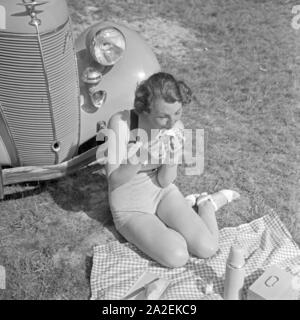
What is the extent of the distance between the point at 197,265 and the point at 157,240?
0.28 metres

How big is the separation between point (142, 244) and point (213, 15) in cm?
435

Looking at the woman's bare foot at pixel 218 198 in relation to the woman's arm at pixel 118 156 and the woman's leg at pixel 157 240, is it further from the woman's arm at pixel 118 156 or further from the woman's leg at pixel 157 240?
the woman's arm at pixel 118 156

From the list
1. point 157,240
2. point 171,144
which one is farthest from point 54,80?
point 157,240

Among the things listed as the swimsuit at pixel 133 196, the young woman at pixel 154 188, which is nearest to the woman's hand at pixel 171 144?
the young woman at pixel 154 188

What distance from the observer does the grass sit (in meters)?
3.35

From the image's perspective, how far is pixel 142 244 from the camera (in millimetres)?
3197

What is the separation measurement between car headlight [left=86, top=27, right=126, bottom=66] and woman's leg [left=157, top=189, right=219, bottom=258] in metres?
1.00

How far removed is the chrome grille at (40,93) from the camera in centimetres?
304

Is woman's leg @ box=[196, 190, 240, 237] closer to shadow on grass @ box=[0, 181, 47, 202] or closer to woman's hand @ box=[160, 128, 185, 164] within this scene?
woman's hand @ box=[160, 128, 185, 164]

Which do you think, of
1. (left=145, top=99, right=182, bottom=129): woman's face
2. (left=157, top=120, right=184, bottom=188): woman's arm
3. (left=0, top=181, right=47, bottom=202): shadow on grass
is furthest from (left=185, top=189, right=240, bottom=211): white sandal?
(left=0, top=181, right=47, bottom=202): shadow on grass

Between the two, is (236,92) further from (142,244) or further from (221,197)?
(142,244)

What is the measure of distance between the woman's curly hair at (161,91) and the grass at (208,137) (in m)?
0.96

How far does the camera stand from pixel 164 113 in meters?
2.96

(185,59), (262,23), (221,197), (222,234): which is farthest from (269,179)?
(262,23)
